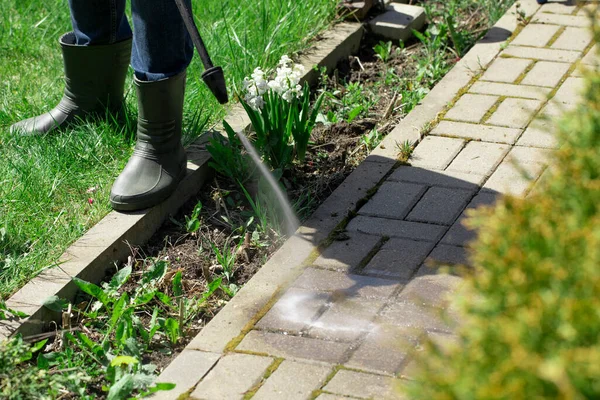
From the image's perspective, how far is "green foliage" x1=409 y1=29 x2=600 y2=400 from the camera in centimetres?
123

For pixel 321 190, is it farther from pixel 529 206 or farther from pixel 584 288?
pixel 584 288

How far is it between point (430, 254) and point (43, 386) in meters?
1.30

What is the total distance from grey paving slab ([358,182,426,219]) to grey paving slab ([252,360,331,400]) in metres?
0.91

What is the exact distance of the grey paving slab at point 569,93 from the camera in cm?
399

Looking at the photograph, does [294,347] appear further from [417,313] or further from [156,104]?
[156,104]


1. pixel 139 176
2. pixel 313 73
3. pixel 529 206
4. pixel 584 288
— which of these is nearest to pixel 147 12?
pixel 139 176

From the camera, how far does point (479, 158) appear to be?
3613 millimetres

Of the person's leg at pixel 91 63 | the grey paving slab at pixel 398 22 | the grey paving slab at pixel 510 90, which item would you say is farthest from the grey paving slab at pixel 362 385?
the grey paving slab at pixel 398 22

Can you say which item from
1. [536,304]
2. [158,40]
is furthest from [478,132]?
[536,304]

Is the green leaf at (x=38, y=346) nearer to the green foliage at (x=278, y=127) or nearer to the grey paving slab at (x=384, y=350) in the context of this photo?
the grey paving slab at (x=384, y=350)

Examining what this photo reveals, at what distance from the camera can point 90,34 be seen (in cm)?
373

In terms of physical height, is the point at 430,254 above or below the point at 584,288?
below

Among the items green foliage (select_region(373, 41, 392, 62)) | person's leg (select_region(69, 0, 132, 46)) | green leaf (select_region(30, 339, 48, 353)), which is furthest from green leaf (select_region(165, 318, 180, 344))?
green foliage (select_region(373, 41, 392, 62))

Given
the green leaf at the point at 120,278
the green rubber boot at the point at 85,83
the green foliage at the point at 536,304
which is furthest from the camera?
the green rubber boot at the point at 85,83
